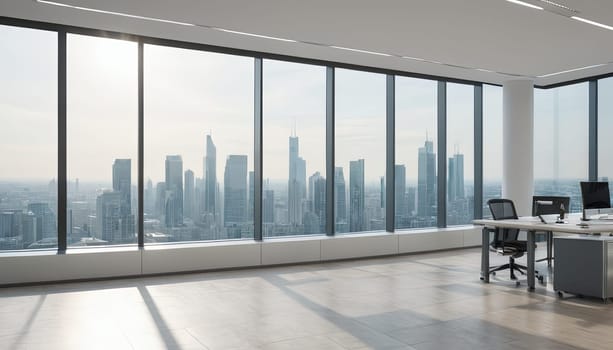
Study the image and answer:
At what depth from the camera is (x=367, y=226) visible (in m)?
9.75

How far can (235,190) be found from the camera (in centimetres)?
840

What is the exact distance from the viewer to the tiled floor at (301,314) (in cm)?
454

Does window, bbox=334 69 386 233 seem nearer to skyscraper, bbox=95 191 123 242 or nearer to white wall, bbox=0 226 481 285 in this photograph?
white wall, bbox=0 226 481 285

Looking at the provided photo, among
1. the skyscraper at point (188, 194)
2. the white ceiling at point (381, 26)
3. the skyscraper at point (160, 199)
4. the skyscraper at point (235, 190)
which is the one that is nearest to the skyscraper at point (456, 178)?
the white ceiling at point (381, 26)

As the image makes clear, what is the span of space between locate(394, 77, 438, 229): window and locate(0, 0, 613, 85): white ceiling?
1262 mm

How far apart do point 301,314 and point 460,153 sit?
670 cm

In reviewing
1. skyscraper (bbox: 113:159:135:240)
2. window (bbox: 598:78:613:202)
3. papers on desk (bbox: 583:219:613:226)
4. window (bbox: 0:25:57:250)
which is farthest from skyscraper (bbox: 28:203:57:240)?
window (bbox: 598:78:613:202)

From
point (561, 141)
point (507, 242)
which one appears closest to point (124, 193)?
point (507, 242)

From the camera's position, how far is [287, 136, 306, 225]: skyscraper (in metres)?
8.88

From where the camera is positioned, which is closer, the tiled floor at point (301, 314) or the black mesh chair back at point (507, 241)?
the tiled floor at point (301, 314)

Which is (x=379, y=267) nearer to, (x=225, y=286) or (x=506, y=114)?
(x=225, y=286)

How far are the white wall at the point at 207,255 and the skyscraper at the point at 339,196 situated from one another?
1.53 feet

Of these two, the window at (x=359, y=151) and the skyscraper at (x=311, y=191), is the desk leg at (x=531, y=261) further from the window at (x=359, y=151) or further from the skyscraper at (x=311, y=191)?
the skyscraper at (x=311, y=191)

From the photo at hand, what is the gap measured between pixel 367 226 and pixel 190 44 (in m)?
4.56
